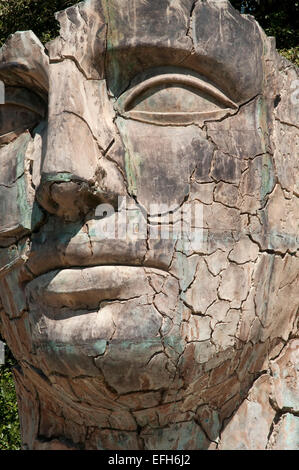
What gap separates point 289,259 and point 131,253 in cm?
70

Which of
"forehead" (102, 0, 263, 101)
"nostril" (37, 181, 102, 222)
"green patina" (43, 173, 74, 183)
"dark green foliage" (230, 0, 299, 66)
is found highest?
"dark green foliage" (230, 0, 299, 66)

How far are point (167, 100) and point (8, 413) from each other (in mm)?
4328

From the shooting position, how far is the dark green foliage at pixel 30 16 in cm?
687

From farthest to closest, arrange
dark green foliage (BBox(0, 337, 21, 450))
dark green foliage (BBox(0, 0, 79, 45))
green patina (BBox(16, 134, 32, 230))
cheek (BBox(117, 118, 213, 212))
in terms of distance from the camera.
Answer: dark green foliage (BBox(0, 0, 79, 45)) < dark green foliage (BBox(0, 337, 21, 450)) < green patina (BBox(16, 134, 32, 230)) < cheek (BBox(117, 118, 213, 212))

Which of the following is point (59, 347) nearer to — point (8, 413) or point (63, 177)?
point (63, 177)

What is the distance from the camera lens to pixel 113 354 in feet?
9.08

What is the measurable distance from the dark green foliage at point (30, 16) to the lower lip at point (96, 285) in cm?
426

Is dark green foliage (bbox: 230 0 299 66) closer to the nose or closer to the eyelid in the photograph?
the eyelid

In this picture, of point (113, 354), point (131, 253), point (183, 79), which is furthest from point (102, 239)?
point (183, 79)

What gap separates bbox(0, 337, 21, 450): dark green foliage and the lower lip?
3884 mm

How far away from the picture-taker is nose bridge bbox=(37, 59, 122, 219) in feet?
9.19

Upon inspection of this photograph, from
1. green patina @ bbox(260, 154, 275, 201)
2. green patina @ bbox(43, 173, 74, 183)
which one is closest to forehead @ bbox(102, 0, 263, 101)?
green patina @ bbox(260, 154, 275, 201)

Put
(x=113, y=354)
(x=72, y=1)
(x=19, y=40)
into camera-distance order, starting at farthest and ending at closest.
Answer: (x=72, y=1) → (x=19, y=40) → (x=113, y=354)

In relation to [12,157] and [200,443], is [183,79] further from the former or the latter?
[200,443]
